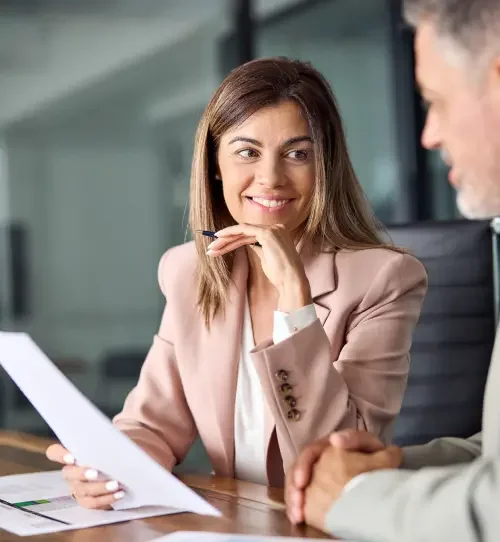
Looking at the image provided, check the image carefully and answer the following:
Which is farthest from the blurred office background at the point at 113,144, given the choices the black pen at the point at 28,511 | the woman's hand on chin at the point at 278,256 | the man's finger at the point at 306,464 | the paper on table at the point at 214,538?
Result: the paper on table at the point at 214,538

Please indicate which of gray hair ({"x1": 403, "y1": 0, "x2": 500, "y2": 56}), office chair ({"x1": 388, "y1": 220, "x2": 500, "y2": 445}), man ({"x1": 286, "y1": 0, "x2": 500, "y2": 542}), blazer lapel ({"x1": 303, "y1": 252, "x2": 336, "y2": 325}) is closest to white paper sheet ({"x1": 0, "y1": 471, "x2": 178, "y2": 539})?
man ({"x1": 286, "y1": 0, "x2": 500, "y2": 542})

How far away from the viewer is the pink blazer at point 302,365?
1752 mm

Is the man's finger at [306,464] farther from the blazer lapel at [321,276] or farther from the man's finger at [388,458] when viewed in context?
the blazer lapel at [321,276]

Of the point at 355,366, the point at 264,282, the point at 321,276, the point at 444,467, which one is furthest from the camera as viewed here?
the point at 264,282

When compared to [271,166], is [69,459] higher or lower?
lower

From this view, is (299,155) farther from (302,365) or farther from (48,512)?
(48,512)

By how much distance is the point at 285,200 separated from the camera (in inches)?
82.6

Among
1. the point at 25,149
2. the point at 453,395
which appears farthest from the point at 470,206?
the point at 25,149

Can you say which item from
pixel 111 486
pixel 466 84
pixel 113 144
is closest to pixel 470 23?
pixel 466 84

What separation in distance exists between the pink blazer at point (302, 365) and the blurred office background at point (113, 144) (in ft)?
10.9

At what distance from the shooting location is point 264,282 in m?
2.20

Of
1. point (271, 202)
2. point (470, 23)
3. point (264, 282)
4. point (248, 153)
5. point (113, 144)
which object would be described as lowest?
point (264, 282)

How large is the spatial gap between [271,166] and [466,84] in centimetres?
86

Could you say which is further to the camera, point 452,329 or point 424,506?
point 452,329
